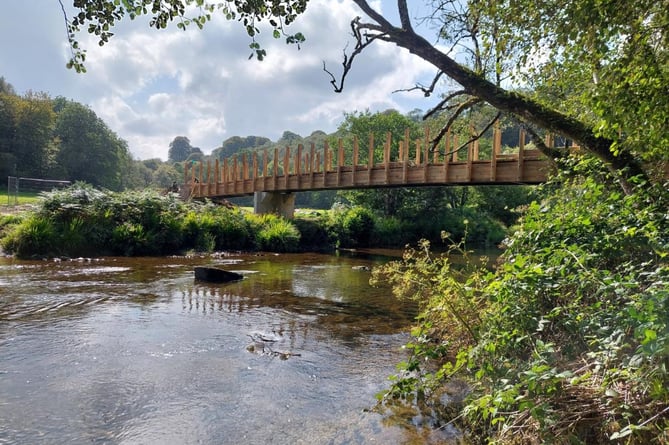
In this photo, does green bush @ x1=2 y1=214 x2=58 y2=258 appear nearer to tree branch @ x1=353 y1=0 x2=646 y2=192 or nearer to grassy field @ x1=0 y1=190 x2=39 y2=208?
grassy field @ x1=0 y1=190 x2=39 y2=208

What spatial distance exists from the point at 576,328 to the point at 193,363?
14.2 ft

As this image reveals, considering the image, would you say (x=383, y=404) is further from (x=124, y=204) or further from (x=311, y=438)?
(x=124, y=204)

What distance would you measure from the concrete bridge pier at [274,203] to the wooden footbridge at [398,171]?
0.12 m

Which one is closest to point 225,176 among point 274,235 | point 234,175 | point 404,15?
point 234,175

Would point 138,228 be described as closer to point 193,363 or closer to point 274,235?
point 274,235

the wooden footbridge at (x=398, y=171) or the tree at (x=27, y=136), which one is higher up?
the tree at (x=27, y=136)

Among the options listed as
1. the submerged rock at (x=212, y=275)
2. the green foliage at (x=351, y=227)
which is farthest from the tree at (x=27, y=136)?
the submerged rock at (x=212, y=275)

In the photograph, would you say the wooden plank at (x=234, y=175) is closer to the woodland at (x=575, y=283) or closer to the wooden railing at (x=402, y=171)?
the wooden railing at (x=402, y=171)

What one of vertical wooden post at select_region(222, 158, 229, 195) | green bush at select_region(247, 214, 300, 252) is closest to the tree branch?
green bush at select_region(247, 214, 300, 252)

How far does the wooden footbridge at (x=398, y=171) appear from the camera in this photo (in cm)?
1560

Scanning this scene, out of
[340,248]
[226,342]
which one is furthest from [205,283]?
[340,248]

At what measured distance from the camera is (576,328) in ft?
10.7

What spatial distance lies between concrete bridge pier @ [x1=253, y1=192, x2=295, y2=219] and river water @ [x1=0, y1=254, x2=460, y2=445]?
17380 millimetres

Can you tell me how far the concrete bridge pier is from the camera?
28141 millimetres
